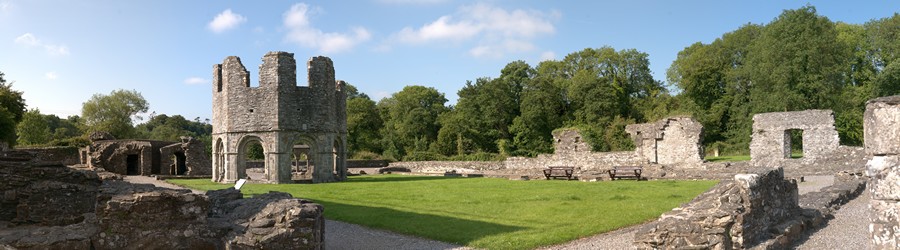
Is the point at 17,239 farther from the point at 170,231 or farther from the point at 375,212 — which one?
the point at 375,212

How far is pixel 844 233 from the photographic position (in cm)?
989

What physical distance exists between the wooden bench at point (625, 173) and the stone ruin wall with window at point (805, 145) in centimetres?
675

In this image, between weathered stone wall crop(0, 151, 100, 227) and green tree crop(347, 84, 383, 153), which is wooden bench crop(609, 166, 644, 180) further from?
green tree crop(347, 84, 383, 153)

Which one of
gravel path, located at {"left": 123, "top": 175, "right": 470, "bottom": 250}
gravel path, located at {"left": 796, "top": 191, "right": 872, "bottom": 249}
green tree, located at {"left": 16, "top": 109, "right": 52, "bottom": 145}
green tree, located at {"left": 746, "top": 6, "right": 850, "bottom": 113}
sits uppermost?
green tree, located at {"left": 746, "top": 6, "right": 850, "bottom": 113}

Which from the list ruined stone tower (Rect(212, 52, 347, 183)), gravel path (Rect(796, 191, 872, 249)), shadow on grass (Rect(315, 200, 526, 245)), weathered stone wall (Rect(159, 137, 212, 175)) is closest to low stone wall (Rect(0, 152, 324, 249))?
shadow on grass (Rect(315, 200, 526, 245))

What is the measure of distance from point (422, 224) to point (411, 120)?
51.3 meters

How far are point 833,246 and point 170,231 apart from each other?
9597mm

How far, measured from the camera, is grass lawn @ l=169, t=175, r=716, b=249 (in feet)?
36.3

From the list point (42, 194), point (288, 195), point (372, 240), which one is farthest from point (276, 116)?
point (372, 240)

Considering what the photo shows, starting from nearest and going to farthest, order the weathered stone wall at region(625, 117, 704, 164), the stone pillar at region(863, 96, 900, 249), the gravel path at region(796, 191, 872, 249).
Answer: the stone pillar at region(863, 96, 900, 249) < the gravel path at region(796, 191, 872, 249) < the weathered stone wall at region(625, 117, 704, 164)

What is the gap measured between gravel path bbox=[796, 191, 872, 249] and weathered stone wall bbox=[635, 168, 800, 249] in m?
0.75

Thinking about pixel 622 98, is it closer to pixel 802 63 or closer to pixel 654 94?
pixel 654 94

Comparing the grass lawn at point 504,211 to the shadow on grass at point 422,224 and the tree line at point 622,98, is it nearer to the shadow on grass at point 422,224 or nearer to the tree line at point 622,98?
the shadow on grass at point 422,224

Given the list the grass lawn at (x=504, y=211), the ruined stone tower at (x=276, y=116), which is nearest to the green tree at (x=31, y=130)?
the ruined stone tower at (x=276, y=116)
